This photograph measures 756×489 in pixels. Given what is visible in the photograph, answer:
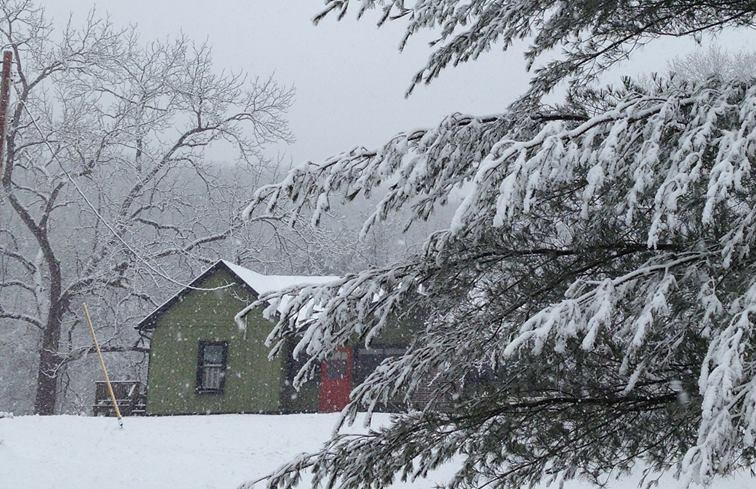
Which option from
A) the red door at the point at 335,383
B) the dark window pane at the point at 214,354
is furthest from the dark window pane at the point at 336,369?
the dark window pane at the point at 214,354

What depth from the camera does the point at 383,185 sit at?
412 centimetres

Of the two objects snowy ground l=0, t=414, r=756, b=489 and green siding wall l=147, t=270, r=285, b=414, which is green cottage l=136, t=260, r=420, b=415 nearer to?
green siding wall l=147, t=270, r=285, b=414

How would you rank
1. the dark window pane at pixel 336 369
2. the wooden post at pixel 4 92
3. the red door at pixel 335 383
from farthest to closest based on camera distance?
the dark window pane at pixel 336 369, the red door at pixel 335 383, the wooden post at pixel 4 92

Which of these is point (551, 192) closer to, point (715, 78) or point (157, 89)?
point (715, 78)

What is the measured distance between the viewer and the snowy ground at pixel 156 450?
12406 mm

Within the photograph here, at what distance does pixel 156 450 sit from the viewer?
15055mm

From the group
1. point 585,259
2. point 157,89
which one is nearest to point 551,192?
point 585,259

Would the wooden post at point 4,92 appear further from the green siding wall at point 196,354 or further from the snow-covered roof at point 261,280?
the green siding wall at point 196,354

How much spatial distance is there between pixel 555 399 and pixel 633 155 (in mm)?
1488

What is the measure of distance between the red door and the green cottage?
0.10 feet

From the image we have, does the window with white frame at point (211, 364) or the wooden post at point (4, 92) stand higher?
the wooden post at point (4, 92)

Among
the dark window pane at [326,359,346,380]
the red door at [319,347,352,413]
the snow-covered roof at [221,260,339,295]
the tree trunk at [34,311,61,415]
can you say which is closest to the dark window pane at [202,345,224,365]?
the snow-covered roof at [221,260,339,295]

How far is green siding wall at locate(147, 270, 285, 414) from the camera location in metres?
21.5

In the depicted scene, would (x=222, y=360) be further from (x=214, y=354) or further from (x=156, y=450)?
(x=156, y=450)
